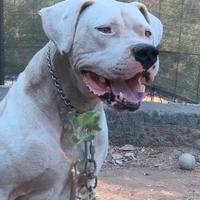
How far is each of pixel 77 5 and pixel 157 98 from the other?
13.1 feet

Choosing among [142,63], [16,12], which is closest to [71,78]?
[142,63]

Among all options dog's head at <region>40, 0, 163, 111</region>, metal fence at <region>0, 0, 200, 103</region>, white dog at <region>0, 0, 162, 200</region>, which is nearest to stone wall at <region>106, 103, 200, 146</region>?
metal fence at <region>0, 0, 200, 103</region>

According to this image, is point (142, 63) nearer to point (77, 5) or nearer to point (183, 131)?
point (77, 5)

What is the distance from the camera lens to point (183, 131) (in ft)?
20.7

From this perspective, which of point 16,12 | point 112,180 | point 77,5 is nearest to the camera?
point 77,5

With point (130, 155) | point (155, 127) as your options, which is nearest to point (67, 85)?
point (130, 155)

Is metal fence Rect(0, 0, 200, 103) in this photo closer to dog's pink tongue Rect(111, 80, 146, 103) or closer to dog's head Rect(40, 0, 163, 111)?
dog's head Rect(40, 0, 163, 111)

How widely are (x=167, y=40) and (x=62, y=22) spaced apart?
396 centimetres

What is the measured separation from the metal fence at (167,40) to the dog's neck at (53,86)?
141 inches

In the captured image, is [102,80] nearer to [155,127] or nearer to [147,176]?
[147,176]

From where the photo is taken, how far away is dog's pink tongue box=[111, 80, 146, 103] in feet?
9.61

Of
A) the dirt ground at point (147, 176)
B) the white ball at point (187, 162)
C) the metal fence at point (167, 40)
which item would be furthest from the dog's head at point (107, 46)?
the metal fence at point (167, 40)

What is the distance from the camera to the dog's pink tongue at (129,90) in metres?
2.93

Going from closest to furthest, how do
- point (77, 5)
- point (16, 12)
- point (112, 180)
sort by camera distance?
point (77, 5) < point (112, 180) < point (16, 12)
